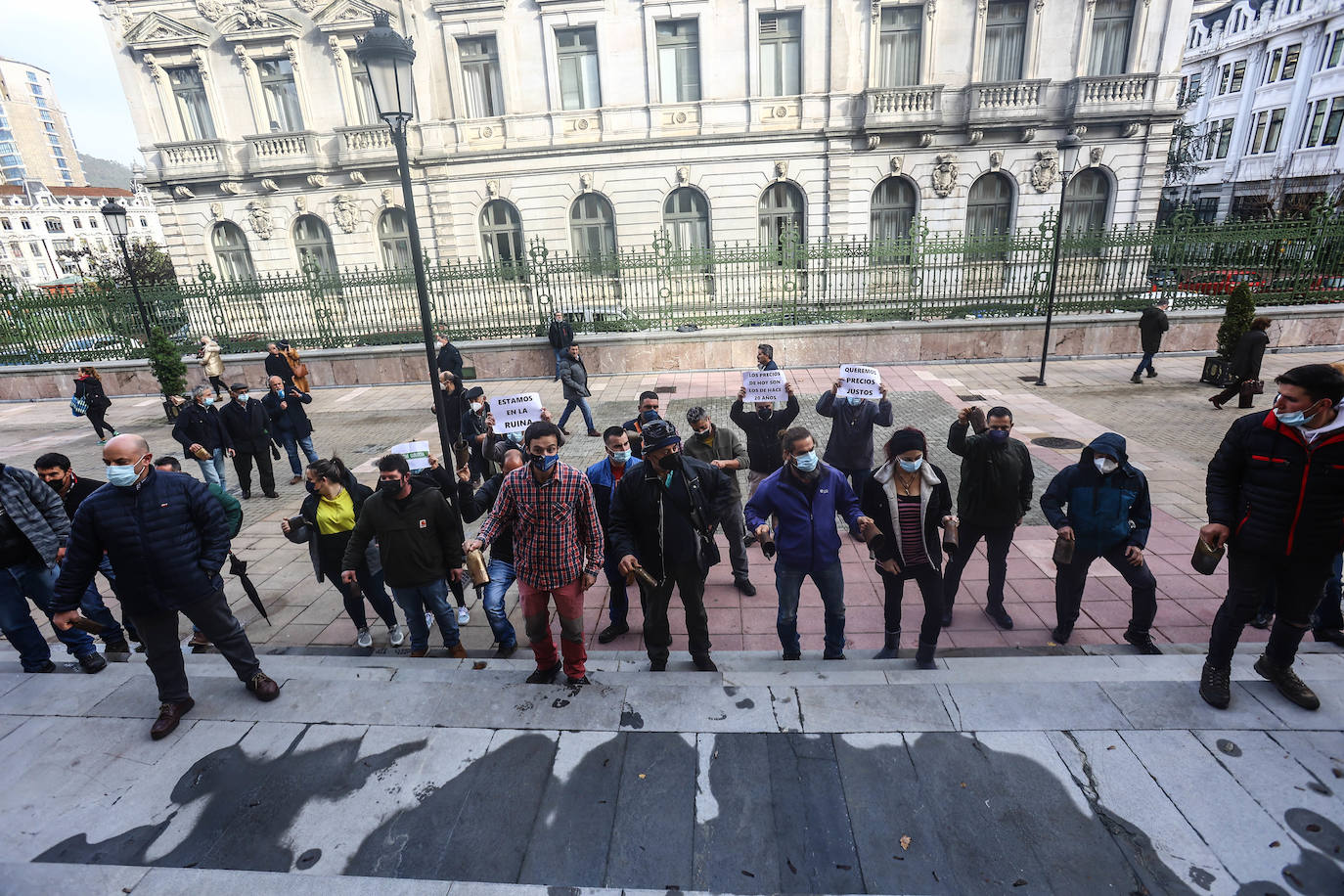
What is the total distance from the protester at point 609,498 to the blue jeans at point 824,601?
116cm

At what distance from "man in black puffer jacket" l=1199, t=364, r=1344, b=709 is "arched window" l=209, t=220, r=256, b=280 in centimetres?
3024

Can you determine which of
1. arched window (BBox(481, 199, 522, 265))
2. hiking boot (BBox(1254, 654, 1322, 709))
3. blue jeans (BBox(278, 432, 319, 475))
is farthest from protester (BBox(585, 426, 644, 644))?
arched window (BBox(481, 199, 522, 265))

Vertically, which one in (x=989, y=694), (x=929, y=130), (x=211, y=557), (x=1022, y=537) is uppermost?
(x=929, y=130)

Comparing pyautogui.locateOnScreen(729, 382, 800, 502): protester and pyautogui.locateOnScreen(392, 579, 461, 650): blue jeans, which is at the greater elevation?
pyautogui.locateOnScreen(729, 382, 800, 502): protester

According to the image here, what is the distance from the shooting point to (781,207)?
2259 cm

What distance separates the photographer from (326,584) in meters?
6.68

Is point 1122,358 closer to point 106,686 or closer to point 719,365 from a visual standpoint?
point 719,365

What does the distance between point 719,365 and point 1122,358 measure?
9759 millimetres

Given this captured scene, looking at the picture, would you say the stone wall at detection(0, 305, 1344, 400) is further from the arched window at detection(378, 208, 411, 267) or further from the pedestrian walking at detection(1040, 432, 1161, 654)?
the pedestrian walking at detection(1040, 432, 1161, 654)

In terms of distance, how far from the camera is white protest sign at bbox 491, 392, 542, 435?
6711 millimetres

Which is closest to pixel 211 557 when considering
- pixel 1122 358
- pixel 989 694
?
pixel 989 694

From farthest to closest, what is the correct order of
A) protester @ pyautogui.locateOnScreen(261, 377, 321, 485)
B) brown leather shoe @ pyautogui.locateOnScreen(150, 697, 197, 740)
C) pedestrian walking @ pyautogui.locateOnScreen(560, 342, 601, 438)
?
pedestrian walking @ pyautogui.locateOnScreen(560, 342, 601, 438), protester @ pyautogui.locateOnScreen(261, 377, 321, 485), brown leather shoe @ pyautogui.locateOnScreen(150, 697, 197, 740)

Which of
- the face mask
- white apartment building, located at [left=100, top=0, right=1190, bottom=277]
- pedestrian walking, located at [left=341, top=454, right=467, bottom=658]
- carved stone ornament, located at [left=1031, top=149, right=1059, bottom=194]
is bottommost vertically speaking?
pedestrian walking, located at [left=341, top=454, right=467, bottom=658]

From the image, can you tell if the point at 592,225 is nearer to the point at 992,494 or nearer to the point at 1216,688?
the point at 992,494
